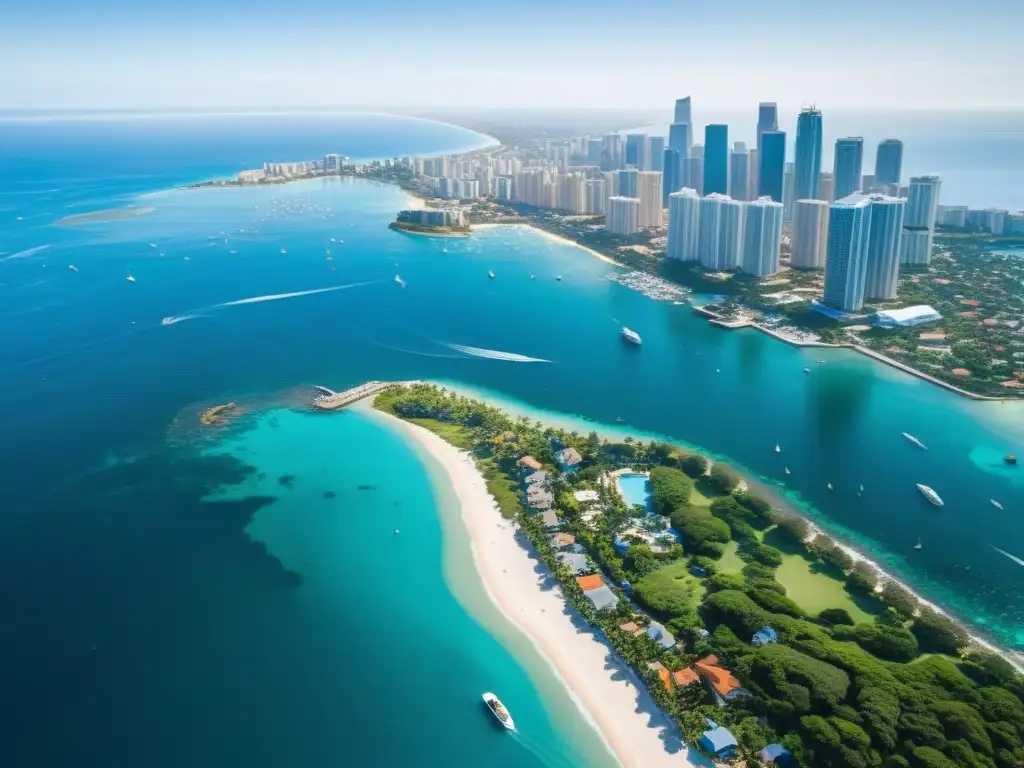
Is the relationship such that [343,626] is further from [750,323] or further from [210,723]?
[750,323]

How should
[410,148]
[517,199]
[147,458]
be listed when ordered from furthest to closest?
[410,148] < [517,199] < [147,458]

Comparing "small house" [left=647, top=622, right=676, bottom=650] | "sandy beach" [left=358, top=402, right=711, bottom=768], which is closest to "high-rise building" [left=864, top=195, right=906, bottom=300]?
"sandy beach" [left=358, top=402, right=711, bottom=768]

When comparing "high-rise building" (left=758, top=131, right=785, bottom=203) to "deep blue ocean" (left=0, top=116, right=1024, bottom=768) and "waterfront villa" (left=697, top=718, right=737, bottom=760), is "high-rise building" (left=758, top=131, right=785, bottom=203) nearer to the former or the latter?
"deep blue ocean" (left=0, top=116, right=1024, bottom=768)

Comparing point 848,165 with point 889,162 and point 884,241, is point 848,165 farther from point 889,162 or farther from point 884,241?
point 884,241

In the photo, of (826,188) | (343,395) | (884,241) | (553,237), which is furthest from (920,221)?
(343,395)

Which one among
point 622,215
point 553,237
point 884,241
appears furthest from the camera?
point 553,237

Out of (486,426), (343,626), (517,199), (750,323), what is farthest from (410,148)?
(343,626)

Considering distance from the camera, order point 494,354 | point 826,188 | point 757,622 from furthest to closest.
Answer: point 826,188, point 494,354, point 757,622
